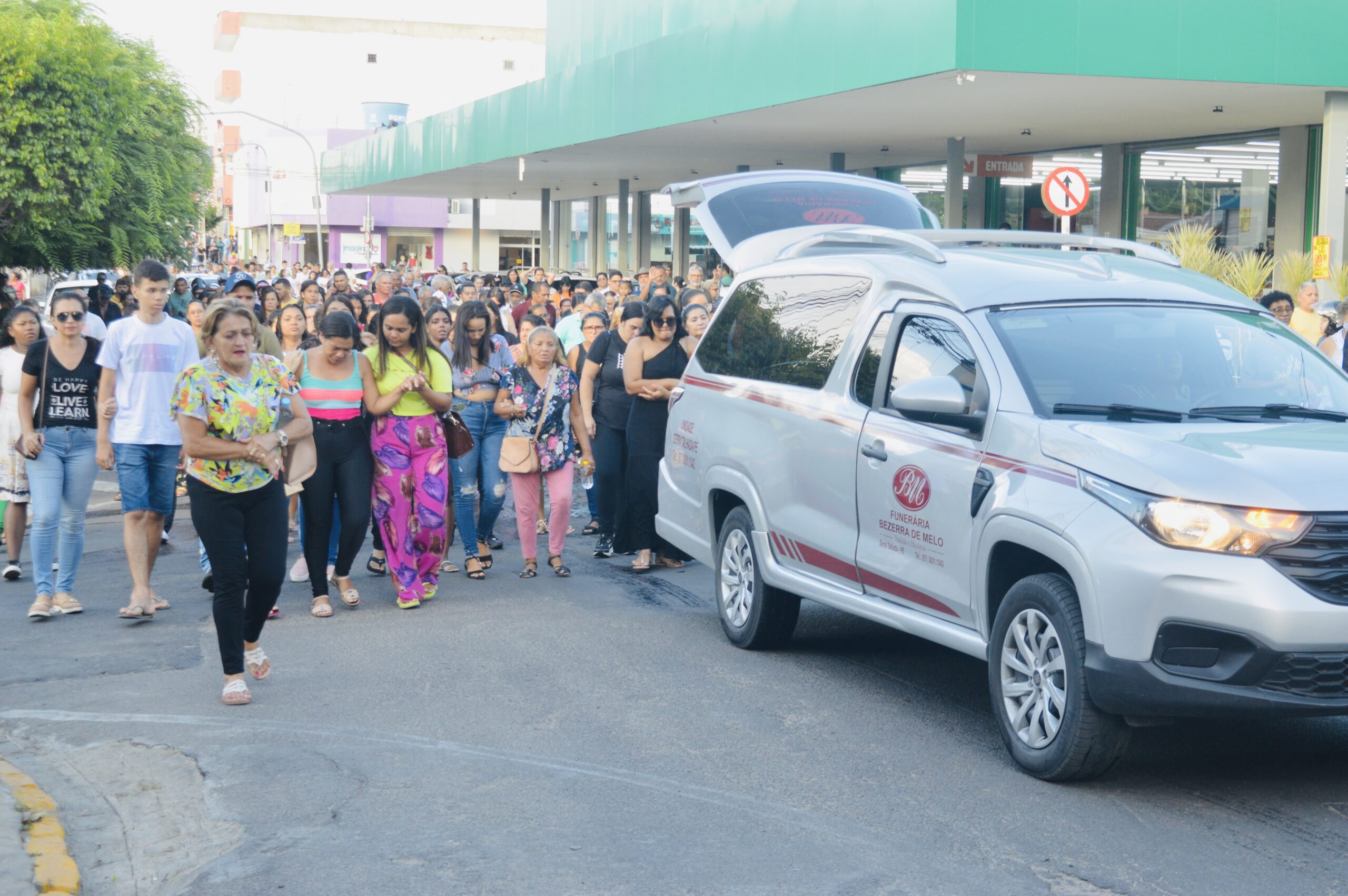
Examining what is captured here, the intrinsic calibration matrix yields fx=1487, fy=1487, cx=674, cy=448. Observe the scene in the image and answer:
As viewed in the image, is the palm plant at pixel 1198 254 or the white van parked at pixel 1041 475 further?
the palm plant at pixel 1198 254

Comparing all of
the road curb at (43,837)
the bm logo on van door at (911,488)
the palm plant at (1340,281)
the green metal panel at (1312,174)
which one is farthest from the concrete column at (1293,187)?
the road curb at (43,837)

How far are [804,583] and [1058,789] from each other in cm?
202

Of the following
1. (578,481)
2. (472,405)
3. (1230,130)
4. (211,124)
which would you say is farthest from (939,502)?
(211,124)

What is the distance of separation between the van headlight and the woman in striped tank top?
5399 mm

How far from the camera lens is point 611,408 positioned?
35.9ft

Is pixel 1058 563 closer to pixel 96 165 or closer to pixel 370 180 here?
pixel 96 165

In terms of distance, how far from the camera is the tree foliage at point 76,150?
1941cm

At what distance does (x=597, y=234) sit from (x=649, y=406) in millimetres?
43053

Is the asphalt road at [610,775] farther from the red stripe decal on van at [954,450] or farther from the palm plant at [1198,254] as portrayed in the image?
the palm plant at [1198,254]

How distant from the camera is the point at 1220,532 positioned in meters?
5.05

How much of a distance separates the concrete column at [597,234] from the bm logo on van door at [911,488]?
46.2 meters

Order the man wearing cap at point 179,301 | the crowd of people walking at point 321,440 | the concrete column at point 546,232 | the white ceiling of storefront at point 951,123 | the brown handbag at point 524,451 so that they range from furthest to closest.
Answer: the concrete column at point 546,232
the man wearing cap at point 179,301
the white ceiling of storefront at point 951,123
the brown handbag at point 524,451
the crowd of people walking at point 321,440

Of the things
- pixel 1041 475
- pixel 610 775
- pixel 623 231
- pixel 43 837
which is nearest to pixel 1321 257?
pixel 1041 475

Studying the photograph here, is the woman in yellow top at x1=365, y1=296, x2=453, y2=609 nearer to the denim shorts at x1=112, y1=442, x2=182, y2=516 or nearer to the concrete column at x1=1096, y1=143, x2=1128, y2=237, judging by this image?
the denim shorts at x1=112, y1=442, x2=182, y2=516
